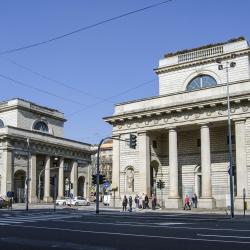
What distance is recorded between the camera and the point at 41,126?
80.5 meters

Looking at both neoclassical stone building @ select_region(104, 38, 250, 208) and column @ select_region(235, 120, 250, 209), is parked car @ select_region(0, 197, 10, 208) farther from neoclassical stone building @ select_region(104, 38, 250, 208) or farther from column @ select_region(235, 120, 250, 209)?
column @ select_region(235, 120, 250, 209)

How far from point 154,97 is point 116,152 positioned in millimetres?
7161

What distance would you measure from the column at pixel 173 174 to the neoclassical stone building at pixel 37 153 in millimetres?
24990

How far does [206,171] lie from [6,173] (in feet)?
117

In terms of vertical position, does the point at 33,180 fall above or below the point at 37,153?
below

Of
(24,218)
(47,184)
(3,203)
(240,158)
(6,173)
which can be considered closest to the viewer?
(24,218)

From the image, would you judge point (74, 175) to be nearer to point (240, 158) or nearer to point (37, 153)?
point (37, 153)

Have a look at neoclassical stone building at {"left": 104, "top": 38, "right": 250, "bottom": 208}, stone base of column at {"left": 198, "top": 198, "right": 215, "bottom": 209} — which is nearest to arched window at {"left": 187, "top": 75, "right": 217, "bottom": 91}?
neoclassical stone building at {"left": 104, "top": 38, "right": 250, "bottom": 208}

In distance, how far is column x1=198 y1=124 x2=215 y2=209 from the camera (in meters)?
40.1

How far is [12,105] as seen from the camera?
74750 millimetres

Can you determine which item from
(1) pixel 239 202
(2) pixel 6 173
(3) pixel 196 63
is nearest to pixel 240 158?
(1) pixel 239 202

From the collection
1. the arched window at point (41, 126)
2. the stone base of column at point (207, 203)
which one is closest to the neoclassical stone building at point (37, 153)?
the arched window at point (41, 126)

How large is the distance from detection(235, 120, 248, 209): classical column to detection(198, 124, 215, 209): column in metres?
2.57

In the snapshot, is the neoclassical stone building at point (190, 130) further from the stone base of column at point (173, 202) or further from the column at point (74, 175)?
the column at point (74, 175)
